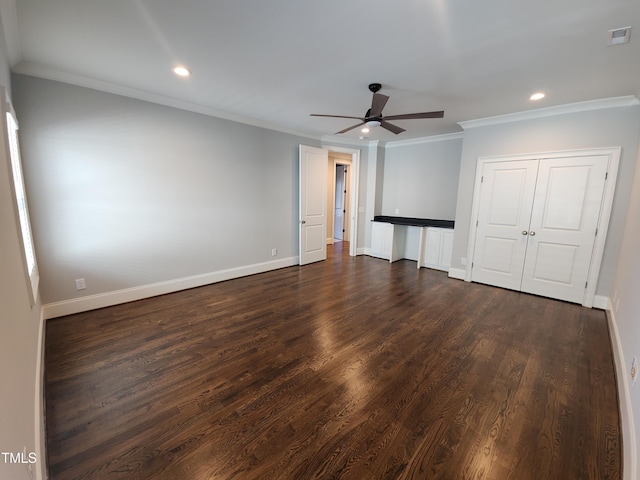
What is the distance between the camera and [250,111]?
155 inches

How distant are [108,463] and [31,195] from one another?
273cm

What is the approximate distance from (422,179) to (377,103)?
341 centimetres

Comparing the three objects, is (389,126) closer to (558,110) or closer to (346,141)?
(558,110)

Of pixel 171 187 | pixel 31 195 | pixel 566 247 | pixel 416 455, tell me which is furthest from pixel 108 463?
pixel 566 247

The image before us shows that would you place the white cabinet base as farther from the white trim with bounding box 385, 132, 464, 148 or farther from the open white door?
the white trim with bounding box 385, 132, 464, 148

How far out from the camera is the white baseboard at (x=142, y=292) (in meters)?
2.97

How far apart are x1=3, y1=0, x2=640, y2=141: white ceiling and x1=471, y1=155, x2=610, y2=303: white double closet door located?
0.87 meters

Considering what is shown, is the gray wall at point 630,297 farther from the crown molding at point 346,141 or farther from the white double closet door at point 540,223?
the crown molding at point 346,141

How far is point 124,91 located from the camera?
3.10m

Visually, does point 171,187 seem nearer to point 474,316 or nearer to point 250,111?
point 250,111

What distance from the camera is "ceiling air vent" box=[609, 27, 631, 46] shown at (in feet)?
6.12

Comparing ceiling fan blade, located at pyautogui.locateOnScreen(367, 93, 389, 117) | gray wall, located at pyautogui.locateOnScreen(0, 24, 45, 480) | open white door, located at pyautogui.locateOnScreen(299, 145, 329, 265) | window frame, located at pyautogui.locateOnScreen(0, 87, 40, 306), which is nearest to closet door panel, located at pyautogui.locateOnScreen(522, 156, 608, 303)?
ceiling fan blade, located at pyautogui.locateOnScreen(367, 93, 389, 117)

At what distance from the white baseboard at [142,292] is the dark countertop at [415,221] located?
2.76m

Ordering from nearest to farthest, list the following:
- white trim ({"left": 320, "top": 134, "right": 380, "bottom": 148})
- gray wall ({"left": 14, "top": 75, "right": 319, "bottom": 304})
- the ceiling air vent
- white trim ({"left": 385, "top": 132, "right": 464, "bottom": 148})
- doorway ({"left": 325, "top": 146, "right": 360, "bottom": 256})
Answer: the ceiling air vent
gray wall ({"left": 14, "top": 75, "right": 319, "bottom": 304})
white trim ({"left": 385, "top": 132, "right": 464, "bottom": 148})
white trim ({"left": 320, "top": 134, "right": 380, "bottom": 148})
doorway ({"left": 325, "top": 146, "right": 360, "bottom": 256})
